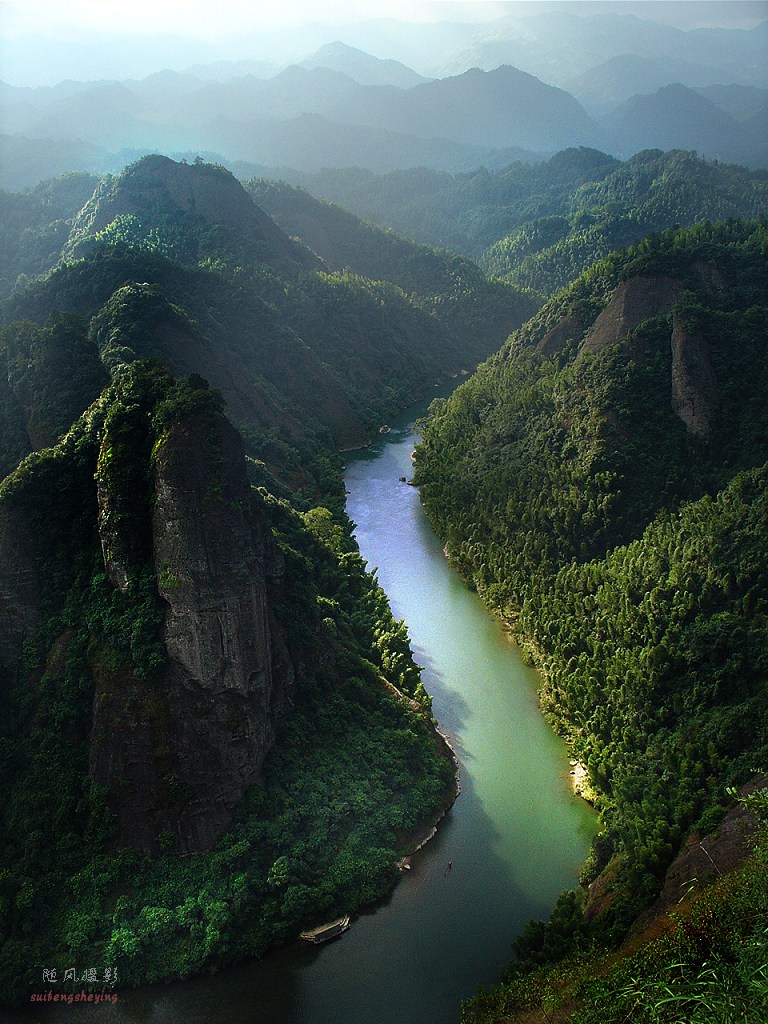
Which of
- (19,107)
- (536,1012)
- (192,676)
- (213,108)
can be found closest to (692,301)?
(192,676)

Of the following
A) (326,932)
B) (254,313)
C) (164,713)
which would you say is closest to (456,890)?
(326,932)

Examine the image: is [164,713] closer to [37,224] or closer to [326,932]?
[326,932]

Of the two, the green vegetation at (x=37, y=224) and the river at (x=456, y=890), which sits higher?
the green vegetation at (x=37, y=224)

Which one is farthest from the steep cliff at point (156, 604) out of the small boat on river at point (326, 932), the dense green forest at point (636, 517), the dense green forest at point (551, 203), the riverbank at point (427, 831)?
the dense green forest at point (551, 203)

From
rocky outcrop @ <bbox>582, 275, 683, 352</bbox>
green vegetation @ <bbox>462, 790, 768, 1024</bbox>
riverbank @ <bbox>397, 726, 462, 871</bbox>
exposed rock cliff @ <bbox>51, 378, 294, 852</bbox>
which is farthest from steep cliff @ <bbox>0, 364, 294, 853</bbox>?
rocky outcrop @ <bbox>582, 275, 683, 352</bbox>

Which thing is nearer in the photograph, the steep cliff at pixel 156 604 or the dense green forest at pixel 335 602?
the dense green forest at pixel 335 602

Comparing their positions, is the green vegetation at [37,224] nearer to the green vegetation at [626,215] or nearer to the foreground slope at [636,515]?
the foreground slope at [636,515]

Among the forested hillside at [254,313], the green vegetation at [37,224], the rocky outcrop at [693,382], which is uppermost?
the green vegetation at [37,224]

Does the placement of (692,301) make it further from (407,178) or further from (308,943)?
(407,178)
